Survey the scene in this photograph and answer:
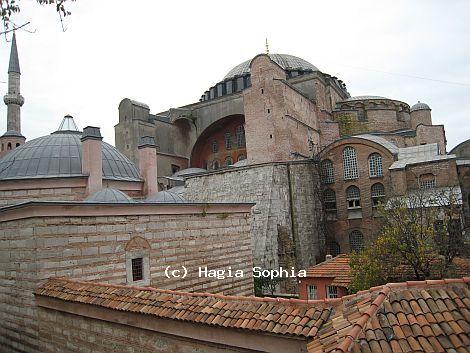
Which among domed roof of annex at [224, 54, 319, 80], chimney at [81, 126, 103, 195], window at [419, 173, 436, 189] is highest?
domed roof of annex at [224, 54, 319, 80]

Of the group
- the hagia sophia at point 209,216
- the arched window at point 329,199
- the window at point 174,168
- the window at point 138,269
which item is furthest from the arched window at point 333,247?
the window at point 138,269

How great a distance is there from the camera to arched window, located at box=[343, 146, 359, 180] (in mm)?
21156

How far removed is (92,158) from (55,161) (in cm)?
146

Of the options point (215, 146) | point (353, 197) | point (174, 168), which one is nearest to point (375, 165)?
point (353, 197)

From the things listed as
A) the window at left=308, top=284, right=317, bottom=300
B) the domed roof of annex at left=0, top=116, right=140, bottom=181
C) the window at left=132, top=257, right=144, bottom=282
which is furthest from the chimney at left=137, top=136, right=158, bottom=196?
the window at left=308, top=284, right=317, bottom=300

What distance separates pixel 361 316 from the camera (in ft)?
11.6

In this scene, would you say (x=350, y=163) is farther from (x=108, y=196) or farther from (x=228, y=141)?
(x=108, y=196)

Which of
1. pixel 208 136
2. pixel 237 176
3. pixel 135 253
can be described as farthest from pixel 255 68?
pixel 135 253

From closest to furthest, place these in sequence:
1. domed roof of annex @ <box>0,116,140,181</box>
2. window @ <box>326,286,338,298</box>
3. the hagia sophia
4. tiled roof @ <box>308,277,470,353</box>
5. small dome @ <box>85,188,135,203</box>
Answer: tiled roof @ <box>308,277,470,353</box> < the hagia sophia < small dome @ <box>85,188,135,203</box> < domed roof of annex @ <box>0,116,140,181</box> < window @ <box>326,286,338,298</box>

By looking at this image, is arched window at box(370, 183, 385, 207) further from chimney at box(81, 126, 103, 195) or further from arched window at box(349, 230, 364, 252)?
chimney at box(81, 126, 103, 195)

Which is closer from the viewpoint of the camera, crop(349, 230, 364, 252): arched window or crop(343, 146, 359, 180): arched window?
crop(349, 230, 364, 252): arched window

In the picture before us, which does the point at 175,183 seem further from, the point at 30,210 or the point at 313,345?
the point at 313,345

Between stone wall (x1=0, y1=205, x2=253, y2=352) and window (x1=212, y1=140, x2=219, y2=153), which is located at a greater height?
window (x1=212, y1=140, x2=219, y2=153)

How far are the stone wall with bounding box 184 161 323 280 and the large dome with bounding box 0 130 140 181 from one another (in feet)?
21.3
